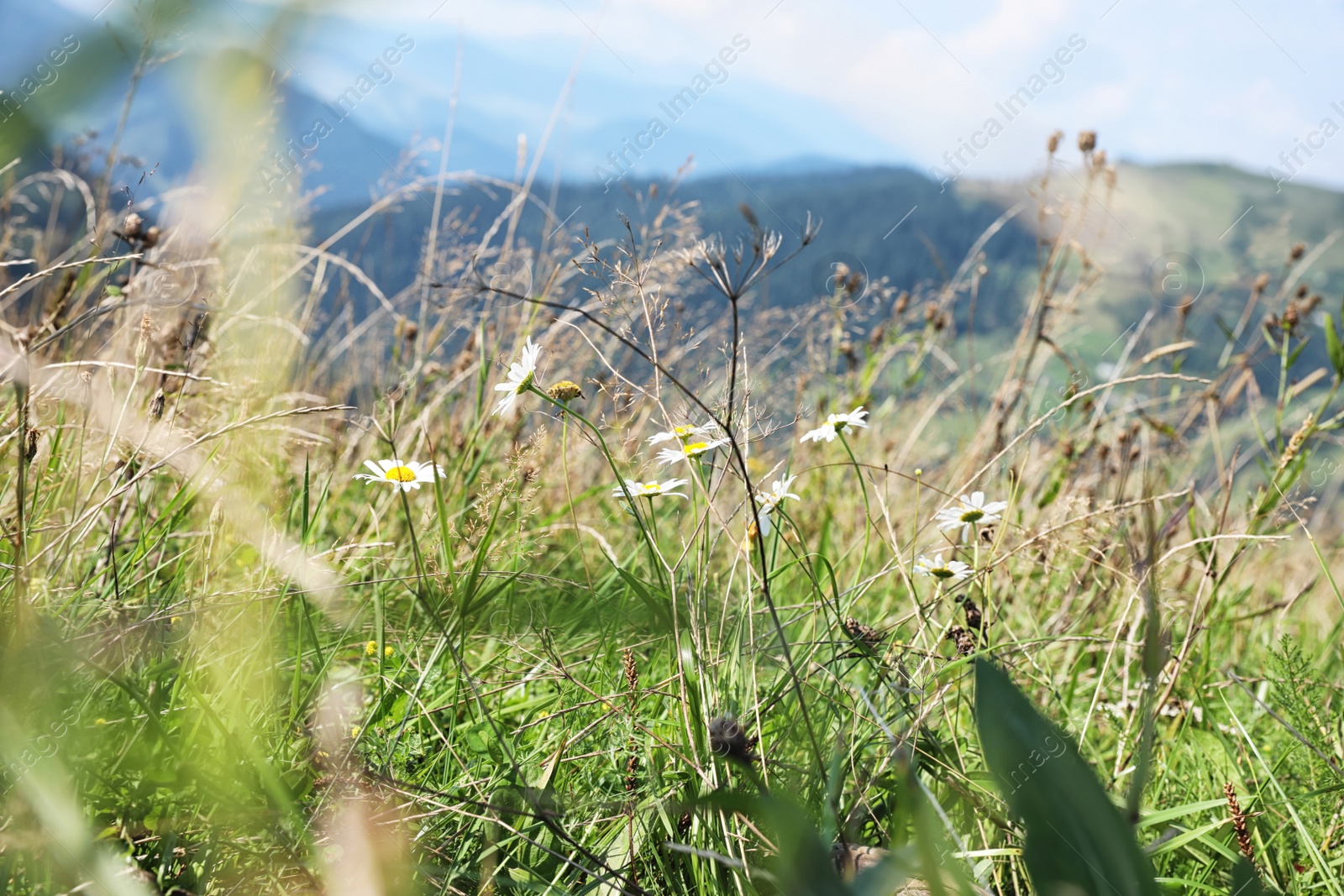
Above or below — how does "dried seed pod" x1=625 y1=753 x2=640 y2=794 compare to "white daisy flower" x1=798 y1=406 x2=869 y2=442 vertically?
below

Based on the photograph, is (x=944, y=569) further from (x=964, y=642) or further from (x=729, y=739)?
(x=729, y=739)

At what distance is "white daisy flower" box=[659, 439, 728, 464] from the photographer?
0.94 metres

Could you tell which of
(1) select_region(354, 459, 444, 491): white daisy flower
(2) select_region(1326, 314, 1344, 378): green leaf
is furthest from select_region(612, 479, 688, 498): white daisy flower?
(2) select_region(1326, 314, 1344, 378): green leaf

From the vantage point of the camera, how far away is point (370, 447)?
206cm

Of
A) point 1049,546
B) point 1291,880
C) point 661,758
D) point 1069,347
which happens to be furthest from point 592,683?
point 1069,347

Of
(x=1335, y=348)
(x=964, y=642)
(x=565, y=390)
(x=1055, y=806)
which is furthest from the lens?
(x=1335, y=348)

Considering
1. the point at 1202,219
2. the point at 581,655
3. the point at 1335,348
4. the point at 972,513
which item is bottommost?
the point at 581,655

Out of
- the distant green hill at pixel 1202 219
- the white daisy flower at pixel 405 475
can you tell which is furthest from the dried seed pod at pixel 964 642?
the distant green hill at pixel 1202 219

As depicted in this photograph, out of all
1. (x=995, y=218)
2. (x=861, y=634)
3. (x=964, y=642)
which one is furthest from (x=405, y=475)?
(x=995, y=218)

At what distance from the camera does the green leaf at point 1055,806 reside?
53 cm

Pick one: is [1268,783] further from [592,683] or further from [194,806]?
[194,806]

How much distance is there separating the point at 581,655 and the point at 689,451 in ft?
1.34

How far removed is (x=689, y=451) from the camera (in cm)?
104

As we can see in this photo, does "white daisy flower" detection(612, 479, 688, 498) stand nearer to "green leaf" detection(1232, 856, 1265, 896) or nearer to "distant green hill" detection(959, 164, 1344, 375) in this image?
"green leaf" detection(1232, 856, 1265, 896)
